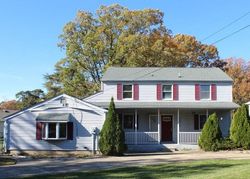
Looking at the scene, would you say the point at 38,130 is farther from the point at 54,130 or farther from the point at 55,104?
the point at 55,104

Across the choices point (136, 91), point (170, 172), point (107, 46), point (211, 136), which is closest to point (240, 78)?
point (107, 46)

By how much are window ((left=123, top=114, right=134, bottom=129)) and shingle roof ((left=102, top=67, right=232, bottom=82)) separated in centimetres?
306

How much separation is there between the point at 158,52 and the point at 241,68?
Answer: 27284mm

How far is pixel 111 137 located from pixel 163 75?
10.9 metres

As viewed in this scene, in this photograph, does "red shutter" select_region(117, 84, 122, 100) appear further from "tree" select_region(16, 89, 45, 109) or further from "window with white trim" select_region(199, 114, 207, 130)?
"tree" select_region(16, 89, 45, 109)

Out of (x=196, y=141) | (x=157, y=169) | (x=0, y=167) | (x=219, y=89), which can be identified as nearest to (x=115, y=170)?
(x=157, y=169)

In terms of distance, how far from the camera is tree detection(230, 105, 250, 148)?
31.1 metres

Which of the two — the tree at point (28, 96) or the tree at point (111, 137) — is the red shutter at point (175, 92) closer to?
the tree at point (111, 137)

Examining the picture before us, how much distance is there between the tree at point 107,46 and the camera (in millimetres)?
48969

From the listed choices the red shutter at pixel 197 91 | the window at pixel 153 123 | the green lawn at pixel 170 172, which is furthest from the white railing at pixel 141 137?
the green lawn at pixel 170 172

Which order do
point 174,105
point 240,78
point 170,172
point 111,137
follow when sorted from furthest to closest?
point 240,78 → point 174,105 → point 111,137 → point 170,172

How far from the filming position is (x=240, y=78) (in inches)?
2736

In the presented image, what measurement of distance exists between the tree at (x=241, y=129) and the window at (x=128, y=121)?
27.6ft

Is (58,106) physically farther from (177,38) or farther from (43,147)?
(177,38)
